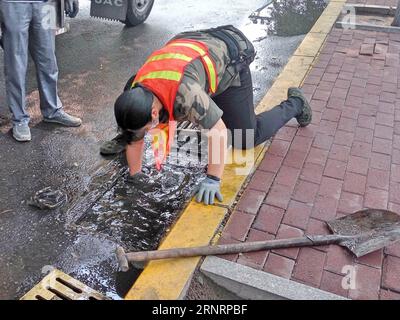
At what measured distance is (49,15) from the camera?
3.53m

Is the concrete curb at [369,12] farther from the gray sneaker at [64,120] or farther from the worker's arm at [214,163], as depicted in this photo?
the worker's arm at [214,163]

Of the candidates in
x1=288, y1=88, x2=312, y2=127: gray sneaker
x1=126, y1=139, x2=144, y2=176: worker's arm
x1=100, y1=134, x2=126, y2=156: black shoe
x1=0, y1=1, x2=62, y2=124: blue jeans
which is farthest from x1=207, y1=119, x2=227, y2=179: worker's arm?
x1=0, y1=1, x2=62, y2=124: blue jeans

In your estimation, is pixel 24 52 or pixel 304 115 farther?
pixel 304 115

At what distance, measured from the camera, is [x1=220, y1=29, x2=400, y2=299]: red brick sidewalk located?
236 centimetres

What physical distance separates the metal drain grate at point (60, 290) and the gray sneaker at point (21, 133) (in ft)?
4.98

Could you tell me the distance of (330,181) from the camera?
3.03 m

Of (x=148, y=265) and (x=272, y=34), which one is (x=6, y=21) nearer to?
(x=148, y=265)

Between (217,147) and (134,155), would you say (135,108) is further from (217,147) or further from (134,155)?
(134,155)

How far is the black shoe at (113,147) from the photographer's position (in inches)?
133

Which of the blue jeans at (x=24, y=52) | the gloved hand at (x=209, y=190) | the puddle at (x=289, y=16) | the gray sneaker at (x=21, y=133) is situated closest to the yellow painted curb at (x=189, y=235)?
the gloved hand at (x=209, y=190)

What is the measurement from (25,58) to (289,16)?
15.2 ft

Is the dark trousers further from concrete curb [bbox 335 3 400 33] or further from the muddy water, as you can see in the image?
concrete curb [bbox 335 3 400 33]

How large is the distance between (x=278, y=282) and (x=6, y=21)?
2.65 metres

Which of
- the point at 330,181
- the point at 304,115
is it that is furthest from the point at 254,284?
the point at 304,115
